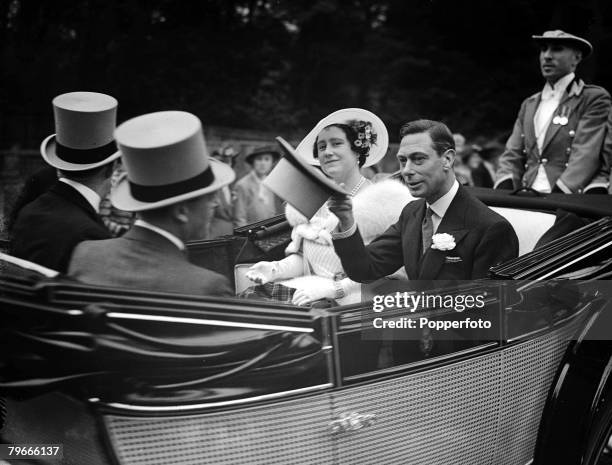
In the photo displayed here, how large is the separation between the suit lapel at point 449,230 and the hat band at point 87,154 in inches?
43.3

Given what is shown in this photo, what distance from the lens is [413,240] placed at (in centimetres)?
242

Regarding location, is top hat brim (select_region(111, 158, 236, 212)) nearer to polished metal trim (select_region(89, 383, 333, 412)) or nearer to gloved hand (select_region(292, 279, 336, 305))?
polished metal trim (select_region(89, 383, 333, 412))

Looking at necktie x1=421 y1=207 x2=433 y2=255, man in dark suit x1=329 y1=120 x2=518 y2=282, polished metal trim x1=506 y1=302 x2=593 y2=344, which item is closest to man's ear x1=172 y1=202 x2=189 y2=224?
man in dark suit x1=329 y1=120 x2=518 y2=282

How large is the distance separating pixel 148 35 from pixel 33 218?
0.72 m

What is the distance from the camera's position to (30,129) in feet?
6.73

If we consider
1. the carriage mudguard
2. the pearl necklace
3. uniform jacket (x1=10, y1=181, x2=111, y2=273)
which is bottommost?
the carriage mudguard

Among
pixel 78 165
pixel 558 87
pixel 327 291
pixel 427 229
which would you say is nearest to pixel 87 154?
pixel 78 165

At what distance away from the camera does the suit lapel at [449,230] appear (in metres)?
2.27

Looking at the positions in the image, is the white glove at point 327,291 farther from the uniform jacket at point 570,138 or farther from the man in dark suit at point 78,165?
the uniform jacket at point 570,138

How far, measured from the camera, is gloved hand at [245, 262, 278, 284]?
8.51ft

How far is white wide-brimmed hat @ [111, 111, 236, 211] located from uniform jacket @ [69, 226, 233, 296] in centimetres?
10

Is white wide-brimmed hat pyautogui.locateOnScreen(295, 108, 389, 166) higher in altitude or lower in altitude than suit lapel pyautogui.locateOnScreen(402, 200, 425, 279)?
higher

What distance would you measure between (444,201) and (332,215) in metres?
0.40

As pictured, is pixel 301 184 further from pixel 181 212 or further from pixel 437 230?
pixel 437 230
